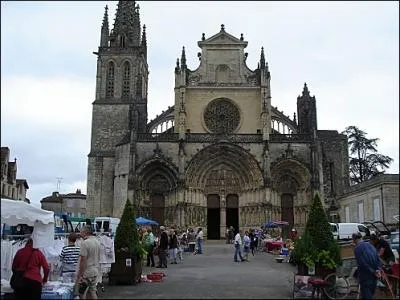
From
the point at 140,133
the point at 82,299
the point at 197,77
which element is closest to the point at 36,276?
the point at 82,299

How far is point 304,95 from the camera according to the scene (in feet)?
118

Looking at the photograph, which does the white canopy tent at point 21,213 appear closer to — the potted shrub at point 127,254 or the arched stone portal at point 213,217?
the potted shrub at point 127,254

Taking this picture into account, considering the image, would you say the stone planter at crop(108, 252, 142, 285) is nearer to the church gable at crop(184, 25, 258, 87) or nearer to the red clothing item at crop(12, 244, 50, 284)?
the red clothing item at crop(12, 244, 50, 284)

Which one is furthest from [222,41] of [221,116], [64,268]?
[64,268]

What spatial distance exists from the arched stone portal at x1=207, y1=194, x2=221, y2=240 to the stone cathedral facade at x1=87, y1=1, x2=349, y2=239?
0.08m

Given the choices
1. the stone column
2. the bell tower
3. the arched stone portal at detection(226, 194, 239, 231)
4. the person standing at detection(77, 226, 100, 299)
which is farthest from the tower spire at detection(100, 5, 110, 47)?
the person standing at detection(77, 226, 100, 299)

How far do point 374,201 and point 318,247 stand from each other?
566 inches

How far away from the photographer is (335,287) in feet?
32.0

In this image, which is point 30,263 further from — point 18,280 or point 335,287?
point 335,287

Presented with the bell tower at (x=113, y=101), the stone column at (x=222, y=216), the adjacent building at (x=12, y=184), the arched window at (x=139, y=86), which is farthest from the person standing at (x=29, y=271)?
the adjacent building at (x=12, y=184)

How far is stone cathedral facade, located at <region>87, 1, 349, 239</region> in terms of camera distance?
106 feet

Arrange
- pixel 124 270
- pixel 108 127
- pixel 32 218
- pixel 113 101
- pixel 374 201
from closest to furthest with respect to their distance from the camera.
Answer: pixel 32 218, pixel 124 270, pixel 374 201, pixel 108 127, pixel 113 101

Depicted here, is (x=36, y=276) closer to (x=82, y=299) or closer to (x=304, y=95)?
(x=82, y=299)

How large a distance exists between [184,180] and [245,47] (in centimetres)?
1231
